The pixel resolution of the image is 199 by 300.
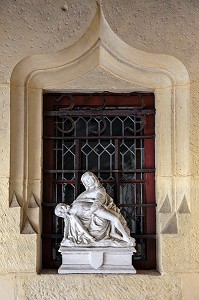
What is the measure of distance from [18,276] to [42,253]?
0.28m

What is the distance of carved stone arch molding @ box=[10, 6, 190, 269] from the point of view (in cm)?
350

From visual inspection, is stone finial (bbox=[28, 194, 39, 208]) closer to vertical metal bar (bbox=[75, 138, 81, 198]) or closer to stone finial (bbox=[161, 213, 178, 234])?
vertical metal bar (bbox=[75, 138, 81, 198])

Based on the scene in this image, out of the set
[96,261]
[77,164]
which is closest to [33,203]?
[77,164]

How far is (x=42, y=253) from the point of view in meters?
3.67

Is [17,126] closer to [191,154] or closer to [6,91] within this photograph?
[6,91]

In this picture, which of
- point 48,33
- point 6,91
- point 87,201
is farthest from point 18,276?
point 48,33

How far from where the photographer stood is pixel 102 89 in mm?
3666

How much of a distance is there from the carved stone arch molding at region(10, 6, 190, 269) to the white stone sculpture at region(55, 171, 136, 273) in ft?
0.81

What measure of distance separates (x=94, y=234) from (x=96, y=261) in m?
0.18

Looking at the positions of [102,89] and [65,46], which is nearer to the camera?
[65,46]

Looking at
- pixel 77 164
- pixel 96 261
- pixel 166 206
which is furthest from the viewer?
pixel 77 164

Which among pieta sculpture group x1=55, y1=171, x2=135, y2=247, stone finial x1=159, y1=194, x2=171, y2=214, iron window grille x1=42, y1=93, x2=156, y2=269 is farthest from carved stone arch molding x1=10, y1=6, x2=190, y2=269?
pieta sculpture group x1=55, y1=171, x2=135, y2=247

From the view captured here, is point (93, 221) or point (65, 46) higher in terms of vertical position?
point (65, 46)

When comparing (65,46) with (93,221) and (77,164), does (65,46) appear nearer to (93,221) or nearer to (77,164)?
(77,164)
